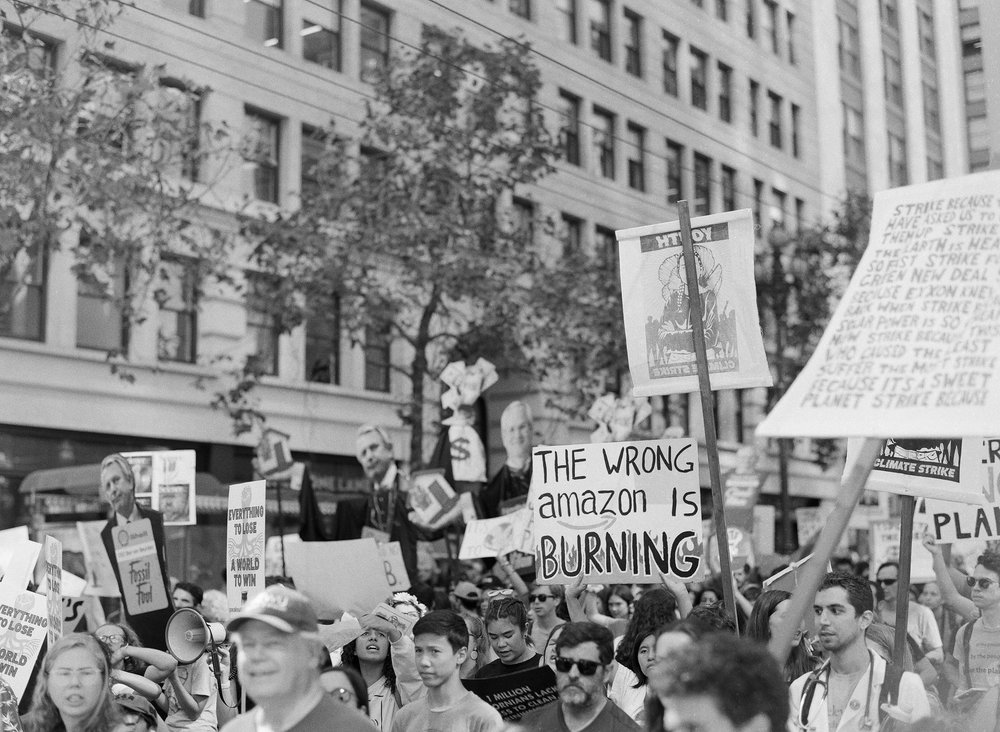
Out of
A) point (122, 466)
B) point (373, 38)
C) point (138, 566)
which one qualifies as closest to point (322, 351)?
point (373, 38)

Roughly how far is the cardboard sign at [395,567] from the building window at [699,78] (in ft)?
81.4

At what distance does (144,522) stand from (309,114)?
15186mm

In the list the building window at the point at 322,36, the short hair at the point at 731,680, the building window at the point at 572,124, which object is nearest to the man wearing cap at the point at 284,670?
the short hair at the point at 731,680

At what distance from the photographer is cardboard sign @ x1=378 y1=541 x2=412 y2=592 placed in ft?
34.6

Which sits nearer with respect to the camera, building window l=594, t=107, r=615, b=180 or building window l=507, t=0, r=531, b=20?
building window l=507, t=0, r=531, b=20

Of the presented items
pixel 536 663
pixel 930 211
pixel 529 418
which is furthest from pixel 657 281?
pixel 529 418

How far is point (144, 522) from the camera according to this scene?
370 inches

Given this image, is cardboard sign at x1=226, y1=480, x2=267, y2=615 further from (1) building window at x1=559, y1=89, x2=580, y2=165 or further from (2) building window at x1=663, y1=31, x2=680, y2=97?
(2) building window at x1=663, y1=31, x2=680, y2=97

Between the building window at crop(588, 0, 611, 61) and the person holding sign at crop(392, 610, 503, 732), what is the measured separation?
2582 cm

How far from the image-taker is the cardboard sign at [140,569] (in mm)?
9250

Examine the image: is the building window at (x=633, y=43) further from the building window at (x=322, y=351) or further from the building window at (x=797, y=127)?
the building window at (x=322, y=351)

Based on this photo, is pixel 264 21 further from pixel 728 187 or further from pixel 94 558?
pixel 728 187

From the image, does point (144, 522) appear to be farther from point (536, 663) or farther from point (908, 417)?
point (908, 417)

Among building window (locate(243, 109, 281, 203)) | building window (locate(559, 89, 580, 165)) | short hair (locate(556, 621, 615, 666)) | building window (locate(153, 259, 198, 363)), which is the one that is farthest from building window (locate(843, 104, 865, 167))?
short hair (locate(556, 621, 615, 666))
